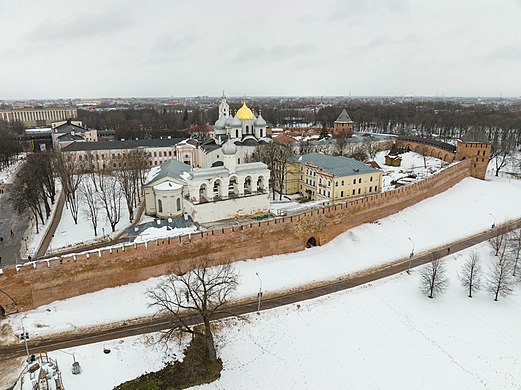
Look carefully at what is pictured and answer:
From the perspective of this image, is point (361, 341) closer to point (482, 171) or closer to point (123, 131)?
point (482, 171)

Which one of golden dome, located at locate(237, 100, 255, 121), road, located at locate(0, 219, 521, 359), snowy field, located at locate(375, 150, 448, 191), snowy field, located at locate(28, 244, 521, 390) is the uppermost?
golden dome, located at locate(237, 100, 255, 121)

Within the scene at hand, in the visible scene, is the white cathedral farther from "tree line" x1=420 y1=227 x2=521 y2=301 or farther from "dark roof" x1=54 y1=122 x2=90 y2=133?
"dark roof" x1=54 y1=122 x2=90 y2=133

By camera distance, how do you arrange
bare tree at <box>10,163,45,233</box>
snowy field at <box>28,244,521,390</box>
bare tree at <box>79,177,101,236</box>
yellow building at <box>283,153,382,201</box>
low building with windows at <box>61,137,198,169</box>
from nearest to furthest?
snowy field at <box>28,244,521,390</box> → bare tree at <box>79,177,101,236</box> → bare tree at <box>10,163,45,233</box> → yellow building at <box>283,153,382,201</box> → low building with windows at <box>61,137,198,169</box>

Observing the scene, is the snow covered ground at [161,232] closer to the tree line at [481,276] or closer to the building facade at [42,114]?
the tree line at [481,276]

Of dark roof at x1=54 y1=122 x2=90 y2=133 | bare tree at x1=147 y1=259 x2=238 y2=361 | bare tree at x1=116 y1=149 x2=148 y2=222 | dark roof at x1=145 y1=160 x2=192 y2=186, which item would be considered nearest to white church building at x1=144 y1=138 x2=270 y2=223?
dark roof at x1=145 y1=160 x2=192 y2=186

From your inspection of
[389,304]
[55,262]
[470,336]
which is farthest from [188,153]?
[470,336]

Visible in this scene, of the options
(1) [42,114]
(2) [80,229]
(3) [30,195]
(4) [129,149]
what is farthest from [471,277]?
(1) [42,114]
